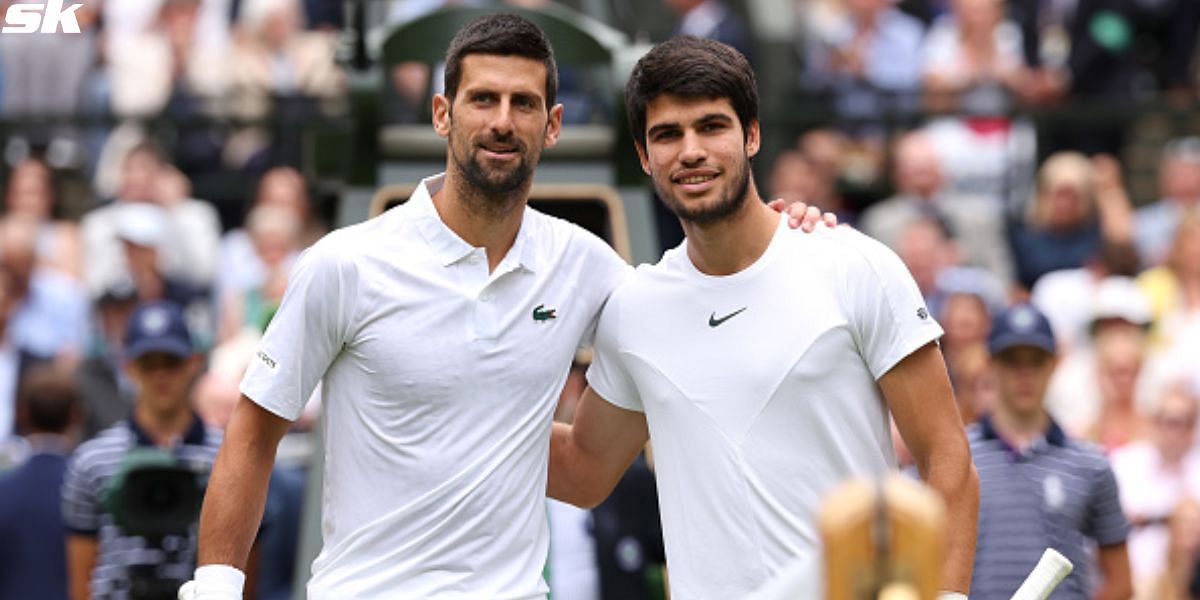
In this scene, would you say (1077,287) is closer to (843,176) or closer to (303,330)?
(843,176)

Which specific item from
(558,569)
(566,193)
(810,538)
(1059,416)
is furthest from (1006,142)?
(810,538)

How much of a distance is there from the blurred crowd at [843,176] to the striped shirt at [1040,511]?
6.96 feet

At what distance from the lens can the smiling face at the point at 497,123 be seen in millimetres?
6082

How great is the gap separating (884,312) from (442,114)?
1186 millimetres

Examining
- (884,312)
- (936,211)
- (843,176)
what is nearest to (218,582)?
(884,312)

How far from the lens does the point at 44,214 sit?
13.4 meters

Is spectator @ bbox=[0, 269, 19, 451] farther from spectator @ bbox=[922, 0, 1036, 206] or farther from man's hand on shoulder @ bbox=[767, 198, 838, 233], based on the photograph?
man's hand on shoulder @ bbox=[767, 198, 838, 233]

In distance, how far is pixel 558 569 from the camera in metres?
8.77

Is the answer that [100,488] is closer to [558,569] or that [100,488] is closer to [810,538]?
[558,569]

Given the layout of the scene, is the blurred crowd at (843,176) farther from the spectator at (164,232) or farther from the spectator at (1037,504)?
the spectator at (1037,504)

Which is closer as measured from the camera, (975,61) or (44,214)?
(44,214)

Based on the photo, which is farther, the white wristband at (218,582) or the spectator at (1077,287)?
the spectator at (1077,287)

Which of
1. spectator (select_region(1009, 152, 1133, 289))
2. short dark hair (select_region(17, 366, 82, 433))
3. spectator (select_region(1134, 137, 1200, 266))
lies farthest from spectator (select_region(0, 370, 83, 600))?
spectator (select_region(1134, 137, 1200, 266))

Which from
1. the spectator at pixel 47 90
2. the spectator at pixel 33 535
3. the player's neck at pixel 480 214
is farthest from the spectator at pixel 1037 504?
the spectator at pixel 47 90
